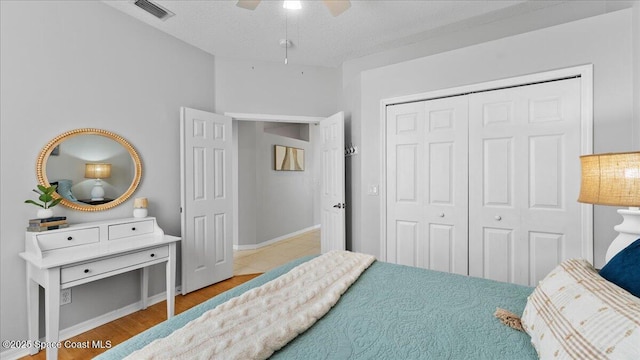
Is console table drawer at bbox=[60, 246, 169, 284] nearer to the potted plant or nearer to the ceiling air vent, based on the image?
the potted plant

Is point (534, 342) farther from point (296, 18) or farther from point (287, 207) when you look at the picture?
point (287, 207)

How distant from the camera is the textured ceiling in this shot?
2557 millimetres

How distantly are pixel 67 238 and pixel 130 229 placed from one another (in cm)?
44

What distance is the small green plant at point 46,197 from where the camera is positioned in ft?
6.63

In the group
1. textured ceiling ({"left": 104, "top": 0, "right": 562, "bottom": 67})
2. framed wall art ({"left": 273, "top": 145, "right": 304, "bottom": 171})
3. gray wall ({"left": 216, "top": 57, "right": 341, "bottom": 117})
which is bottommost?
framed wall art ({"left": 273, "top": 145, "right": 304, "bottom": 171})

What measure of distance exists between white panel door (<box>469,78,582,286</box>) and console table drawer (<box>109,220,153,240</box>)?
2.89 meters

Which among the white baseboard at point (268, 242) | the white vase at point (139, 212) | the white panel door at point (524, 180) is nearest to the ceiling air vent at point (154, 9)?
the white vase at point (139, 212)

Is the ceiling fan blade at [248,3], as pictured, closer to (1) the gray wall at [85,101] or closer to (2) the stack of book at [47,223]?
(1) the gray wall at [85,101]

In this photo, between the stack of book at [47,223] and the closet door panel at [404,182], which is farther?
the closet door panel at [404,182]

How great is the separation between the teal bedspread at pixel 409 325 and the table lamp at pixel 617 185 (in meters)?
0.56

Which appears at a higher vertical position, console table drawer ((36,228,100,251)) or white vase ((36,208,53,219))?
white vase ((36,208,53,219))

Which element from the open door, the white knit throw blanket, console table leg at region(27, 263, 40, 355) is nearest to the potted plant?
console table leg at region(27, 263, 40, 355)

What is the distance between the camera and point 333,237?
3.52 metres

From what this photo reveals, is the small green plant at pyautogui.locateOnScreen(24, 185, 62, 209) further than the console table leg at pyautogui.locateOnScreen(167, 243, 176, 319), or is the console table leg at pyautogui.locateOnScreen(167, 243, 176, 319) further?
the console table leg at pyautogui.locateOnScreen(167, 243, 176, 319)
